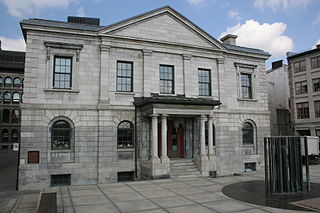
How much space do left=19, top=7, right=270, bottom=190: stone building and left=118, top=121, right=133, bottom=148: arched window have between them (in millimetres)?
66

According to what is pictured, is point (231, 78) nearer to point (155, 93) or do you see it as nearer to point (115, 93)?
point (155, 93)

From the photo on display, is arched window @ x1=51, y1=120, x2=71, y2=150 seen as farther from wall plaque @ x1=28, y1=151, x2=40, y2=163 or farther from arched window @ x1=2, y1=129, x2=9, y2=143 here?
arched window @ x1=2, y1=129, x2=9, y2=143

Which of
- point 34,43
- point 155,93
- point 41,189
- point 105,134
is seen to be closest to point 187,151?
point 155,93

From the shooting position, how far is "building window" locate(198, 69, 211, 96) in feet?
65.9

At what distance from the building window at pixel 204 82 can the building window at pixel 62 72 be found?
9341 millimetres

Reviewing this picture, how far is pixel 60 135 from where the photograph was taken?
53.1 ft

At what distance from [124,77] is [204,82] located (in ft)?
20.5

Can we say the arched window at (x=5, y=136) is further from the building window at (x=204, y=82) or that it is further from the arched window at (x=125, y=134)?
the building window at (x=204, y=82)

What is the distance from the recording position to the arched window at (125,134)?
1733cm

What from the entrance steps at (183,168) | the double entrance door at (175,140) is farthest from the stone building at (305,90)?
the entrance steps at (183,168)

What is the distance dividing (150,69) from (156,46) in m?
1.74

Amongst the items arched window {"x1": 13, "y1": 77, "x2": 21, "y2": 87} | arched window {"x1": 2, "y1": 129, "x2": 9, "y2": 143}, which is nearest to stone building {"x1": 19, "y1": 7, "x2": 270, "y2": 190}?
arched window {"x1": 13, "y1": 77, "x2": 21, "y2": 87}

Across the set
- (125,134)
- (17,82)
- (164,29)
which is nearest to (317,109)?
(164,29)

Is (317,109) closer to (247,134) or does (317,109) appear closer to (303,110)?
(303,110)
